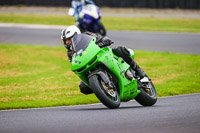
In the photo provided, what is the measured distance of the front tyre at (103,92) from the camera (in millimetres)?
6820

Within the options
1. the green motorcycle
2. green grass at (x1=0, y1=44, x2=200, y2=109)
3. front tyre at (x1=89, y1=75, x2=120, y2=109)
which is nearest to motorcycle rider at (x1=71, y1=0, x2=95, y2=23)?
green grass at (x1=0, y1=44, x2=200, y2=109)

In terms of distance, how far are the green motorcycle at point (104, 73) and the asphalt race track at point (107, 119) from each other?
8.9 inches

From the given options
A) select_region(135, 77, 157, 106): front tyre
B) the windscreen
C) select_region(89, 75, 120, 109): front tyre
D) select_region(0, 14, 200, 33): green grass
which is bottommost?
select_region(0, 14, 200, 33): green grass

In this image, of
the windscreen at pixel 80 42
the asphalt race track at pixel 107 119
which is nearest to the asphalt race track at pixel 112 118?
the asphalt race track at pixel 107 119

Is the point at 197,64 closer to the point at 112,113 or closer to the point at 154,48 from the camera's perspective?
the point at 154,48

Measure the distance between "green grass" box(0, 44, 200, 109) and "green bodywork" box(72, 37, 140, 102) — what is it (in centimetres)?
155

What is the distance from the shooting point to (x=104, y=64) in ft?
23.4

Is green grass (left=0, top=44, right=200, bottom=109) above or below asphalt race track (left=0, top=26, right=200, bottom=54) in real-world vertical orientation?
above

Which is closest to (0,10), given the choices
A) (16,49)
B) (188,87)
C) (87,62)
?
(16,49)

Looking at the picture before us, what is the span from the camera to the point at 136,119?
254 inches

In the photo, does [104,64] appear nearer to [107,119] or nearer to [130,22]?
[107,119]

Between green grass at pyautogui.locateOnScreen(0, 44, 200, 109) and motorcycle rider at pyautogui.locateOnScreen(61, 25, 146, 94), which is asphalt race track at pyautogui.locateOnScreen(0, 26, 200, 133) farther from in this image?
green grass at pyautogui.locateOnScreen(0, 44, 200, 109)

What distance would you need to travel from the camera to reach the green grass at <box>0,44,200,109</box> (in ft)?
30.2

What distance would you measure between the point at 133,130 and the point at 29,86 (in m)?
5.43
